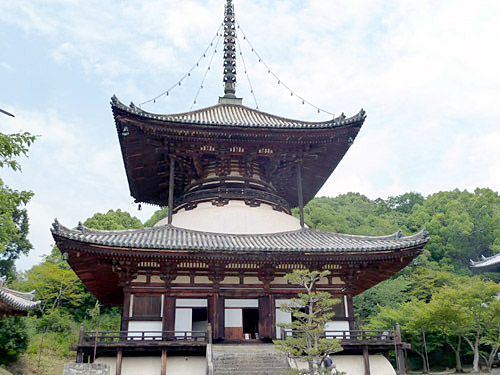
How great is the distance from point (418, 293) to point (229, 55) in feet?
106

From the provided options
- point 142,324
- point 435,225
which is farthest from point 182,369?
point 435,225

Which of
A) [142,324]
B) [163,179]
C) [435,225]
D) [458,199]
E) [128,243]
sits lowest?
[142,324]

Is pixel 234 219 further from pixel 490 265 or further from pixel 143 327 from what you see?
pixel 490 265

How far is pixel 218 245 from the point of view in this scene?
51.8ft

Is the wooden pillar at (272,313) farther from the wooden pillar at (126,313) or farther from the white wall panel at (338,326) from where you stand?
the wooden pillar at (126,313)

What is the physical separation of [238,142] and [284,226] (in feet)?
13.7

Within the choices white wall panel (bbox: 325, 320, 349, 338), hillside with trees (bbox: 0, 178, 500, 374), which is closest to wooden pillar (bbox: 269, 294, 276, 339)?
white wall panel (bbox: 325, 320, 349, 338)

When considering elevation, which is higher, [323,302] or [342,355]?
[323,302]

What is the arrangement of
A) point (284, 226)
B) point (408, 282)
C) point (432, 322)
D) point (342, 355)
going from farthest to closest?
point (408, 282), point (432, 322), point (284, 226), point (342, 355)

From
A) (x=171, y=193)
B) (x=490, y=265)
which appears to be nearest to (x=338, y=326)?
(x=171, y=193)

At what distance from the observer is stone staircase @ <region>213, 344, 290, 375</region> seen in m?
13.6

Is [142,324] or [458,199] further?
[458,199]

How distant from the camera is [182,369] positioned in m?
14.9

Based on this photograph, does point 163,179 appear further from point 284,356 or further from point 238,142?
point 284,356
